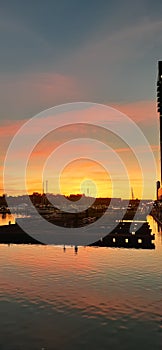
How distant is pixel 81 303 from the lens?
28438 millimetres

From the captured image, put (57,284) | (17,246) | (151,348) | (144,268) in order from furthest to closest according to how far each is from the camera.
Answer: (17,246), (144,268), (57,284), (151,348)

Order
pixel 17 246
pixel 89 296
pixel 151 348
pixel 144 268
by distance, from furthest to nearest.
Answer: pixel 17 246, pixel 144 268, pixel 89 296, pixel 151 348

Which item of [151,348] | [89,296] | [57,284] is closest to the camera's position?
[151,348]

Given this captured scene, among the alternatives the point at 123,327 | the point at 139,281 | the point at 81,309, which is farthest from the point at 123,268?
the point at 123,327

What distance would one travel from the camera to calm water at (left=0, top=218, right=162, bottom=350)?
71.3 feet

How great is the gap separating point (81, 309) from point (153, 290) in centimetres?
803

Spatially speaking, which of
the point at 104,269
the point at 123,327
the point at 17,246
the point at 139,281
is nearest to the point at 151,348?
the point at 123,327

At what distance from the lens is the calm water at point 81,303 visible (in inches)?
855

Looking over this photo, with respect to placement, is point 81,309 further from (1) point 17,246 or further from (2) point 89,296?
(1) point 17,246

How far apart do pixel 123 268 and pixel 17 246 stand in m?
26.7

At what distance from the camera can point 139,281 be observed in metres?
35.5

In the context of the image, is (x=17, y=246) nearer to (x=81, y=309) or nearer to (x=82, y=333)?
(x=81, y=309)

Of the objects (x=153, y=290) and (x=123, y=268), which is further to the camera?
(x=123, y=268)

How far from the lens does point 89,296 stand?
99.0 feet
